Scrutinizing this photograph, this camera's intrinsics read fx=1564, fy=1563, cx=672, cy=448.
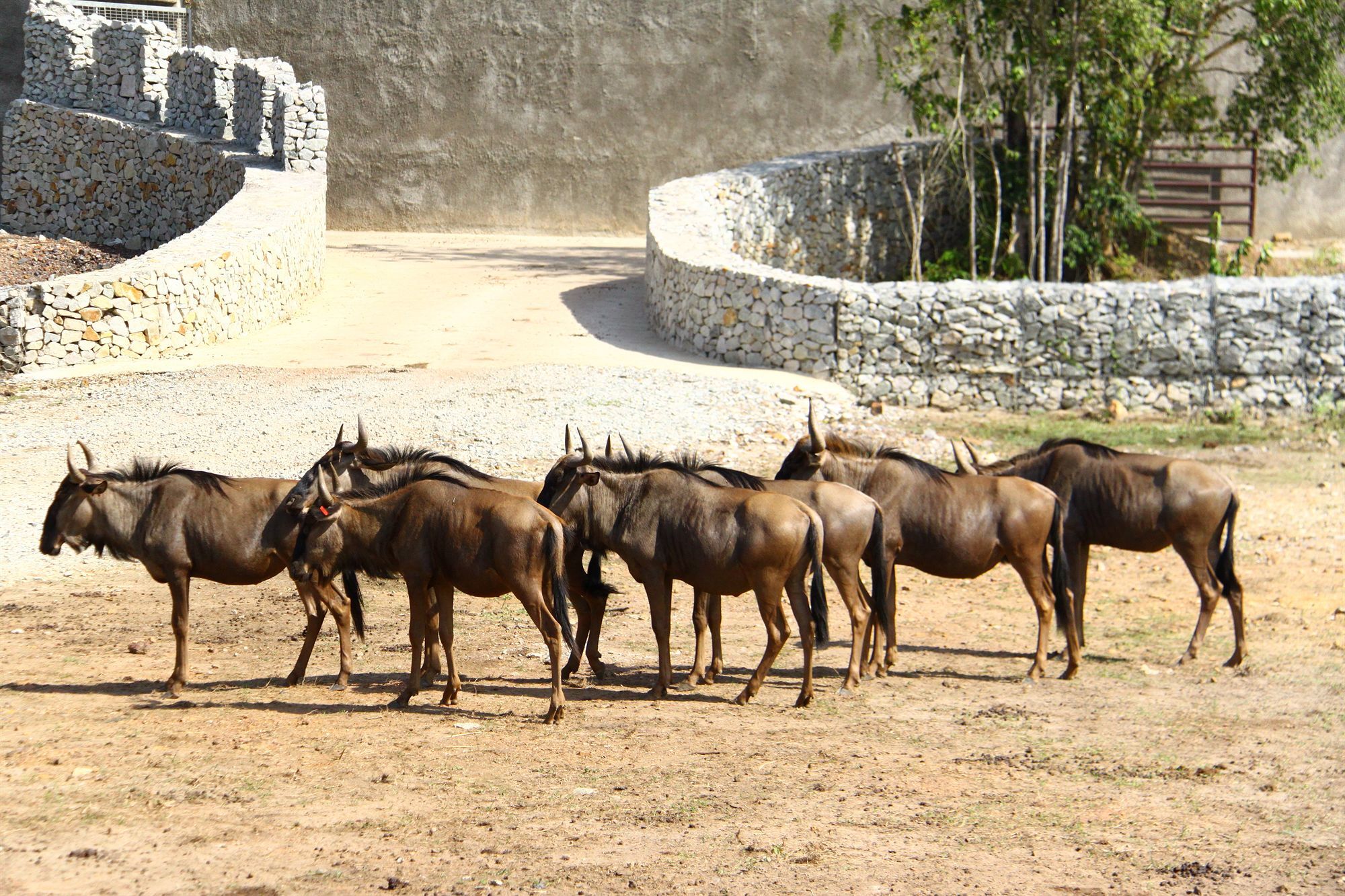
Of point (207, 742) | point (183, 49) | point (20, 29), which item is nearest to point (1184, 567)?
point (207, 742)

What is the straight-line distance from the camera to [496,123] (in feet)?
92.3

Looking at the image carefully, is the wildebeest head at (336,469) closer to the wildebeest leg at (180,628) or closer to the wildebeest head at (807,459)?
the wildebeest leg at (180,628)

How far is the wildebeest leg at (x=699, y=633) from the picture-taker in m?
9.56

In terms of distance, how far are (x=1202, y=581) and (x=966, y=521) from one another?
5.99ft

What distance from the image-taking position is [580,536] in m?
9.28

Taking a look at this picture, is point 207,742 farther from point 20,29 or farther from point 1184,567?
point 20,29

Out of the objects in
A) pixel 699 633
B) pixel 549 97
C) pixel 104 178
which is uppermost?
pixel 549 97

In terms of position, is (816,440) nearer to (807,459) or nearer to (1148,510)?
(807,459)

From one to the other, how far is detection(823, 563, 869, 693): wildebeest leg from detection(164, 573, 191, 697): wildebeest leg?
380cm

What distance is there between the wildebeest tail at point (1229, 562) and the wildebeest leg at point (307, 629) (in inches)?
231

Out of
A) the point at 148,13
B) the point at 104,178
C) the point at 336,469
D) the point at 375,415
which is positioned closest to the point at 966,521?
the point at 336,469

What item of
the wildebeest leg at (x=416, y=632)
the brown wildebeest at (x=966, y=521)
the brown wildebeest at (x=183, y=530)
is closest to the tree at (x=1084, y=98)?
the brown wildebeest at (x=966, y=521)

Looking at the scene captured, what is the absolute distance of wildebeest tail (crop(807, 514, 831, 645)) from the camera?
8.94 m

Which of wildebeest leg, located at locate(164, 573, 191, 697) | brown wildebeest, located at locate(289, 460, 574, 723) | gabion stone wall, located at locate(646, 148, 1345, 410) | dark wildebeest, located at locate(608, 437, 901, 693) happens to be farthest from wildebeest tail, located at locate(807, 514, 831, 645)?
gabion stone wall, located at locate(646, 148, 1345, 410)
